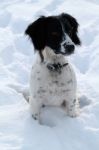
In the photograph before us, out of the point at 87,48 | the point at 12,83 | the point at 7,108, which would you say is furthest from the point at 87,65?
the point at 7,108

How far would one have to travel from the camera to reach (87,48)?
525 centimetres

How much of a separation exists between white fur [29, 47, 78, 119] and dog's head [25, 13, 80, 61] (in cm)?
7

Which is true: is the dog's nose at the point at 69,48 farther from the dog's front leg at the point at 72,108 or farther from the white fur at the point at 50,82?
the dog's front leg at the point at 72,108

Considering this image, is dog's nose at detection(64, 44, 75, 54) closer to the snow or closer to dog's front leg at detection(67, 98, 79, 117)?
dog's front leg at detection(67, 98, 79, 117)

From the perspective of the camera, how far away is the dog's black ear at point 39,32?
11.9 feet

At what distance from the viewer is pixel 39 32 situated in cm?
366

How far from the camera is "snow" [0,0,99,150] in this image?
3498mm

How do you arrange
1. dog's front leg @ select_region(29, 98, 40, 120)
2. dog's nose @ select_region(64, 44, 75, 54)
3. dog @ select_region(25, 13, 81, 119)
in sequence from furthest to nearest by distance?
1. dog's front leg @ select_region(29, 98, 40, 120)
2. dog @ select_region(25, 13, 81, 119)
3. dog's nose @ select_region(64, 44, 75, 54)

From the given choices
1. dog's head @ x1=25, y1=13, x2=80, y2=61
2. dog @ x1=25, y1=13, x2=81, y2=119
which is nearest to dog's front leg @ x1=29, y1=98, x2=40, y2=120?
dog @ x1=25, y1=13, x2=81, y2=119

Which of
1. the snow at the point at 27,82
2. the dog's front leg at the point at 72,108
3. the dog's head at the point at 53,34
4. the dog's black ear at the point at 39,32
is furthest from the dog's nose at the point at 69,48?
the snow at the point at 27,82

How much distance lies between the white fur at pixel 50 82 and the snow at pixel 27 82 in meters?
0.17

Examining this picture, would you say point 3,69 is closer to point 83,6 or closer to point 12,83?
point 12,83

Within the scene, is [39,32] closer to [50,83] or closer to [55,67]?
[55,67]

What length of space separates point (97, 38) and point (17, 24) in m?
1.13
